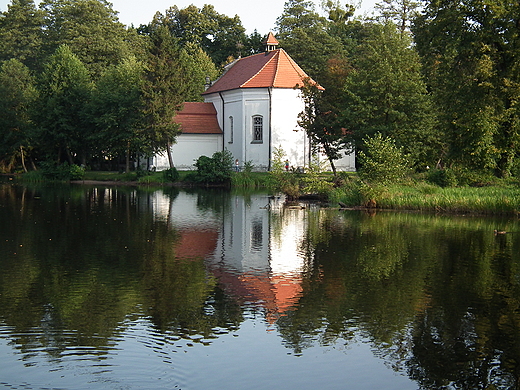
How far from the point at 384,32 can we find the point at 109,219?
63.4 ft

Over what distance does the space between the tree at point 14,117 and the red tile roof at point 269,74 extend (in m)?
16.5

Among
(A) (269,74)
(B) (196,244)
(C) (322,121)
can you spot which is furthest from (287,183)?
(A) (269,74)

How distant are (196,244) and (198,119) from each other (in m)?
37.5

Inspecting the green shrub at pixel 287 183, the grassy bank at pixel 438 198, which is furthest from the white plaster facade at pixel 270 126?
the grassy bank at pixel 438 198

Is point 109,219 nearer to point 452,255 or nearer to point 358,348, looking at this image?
point 452,255

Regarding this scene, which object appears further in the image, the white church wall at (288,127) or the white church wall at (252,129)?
the white church wall at (252,129)

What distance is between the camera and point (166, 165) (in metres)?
53.3

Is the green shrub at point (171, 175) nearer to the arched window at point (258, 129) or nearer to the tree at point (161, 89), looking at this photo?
the tree at point (161, 89)

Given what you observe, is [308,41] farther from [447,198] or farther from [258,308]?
[258,308]

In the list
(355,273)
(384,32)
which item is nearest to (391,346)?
(355,273)

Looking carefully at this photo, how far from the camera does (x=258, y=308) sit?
37.0ft

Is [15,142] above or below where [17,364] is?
above

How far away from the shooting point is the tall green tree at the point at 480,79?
2941 cm

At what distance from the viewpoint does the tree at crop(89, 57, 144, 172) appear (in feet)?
162
